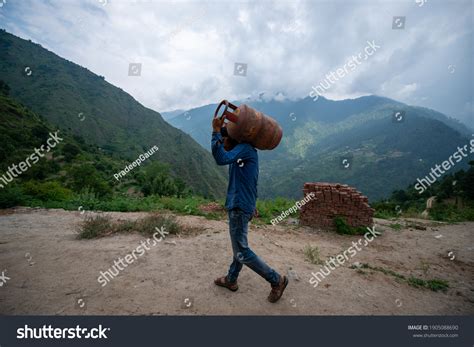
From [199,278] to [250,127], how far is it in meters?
2.23

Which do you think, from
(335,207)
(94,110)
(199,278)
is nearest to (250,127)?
(199,278)

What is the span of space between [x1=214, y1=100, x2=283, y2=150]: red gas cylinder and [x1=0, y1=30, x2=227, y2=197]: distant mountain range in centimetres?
4938

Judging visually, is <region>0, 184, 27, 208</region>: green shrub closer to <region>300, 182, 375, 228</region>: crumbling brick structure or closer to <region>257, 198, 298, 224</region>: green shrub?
<region>257, 198, 298, 224</region>: green shrub

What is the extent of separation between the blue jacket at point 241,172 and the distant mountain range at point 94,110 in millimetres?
49376

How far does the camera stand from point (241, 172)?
2.75 m

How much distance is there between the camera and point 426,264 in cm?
480

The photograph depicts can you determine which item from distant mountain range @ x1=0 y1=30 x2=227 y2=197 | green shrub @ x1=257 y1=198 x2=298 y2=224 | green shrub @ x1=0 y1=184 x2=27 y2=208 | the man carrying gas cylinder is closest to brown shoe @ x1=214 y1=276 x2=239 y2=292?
the man carrying gas cylinder

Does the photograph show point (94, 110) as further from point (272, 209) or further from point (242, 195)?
point (242, 195)

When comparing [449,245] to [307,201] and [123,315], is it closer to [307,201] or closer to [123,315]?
[307,201]

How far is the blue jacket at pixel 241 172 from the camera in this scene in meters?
2.66

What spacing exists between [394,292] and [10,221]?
8.79 meters

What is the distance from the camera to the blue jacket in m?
2.66

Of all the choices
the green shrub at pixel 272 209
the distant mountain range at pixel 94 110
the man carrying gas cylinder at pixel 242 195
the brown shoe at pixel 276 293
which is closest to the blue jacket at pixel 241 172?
the man carrying gas cylinder at pixel 242 195
